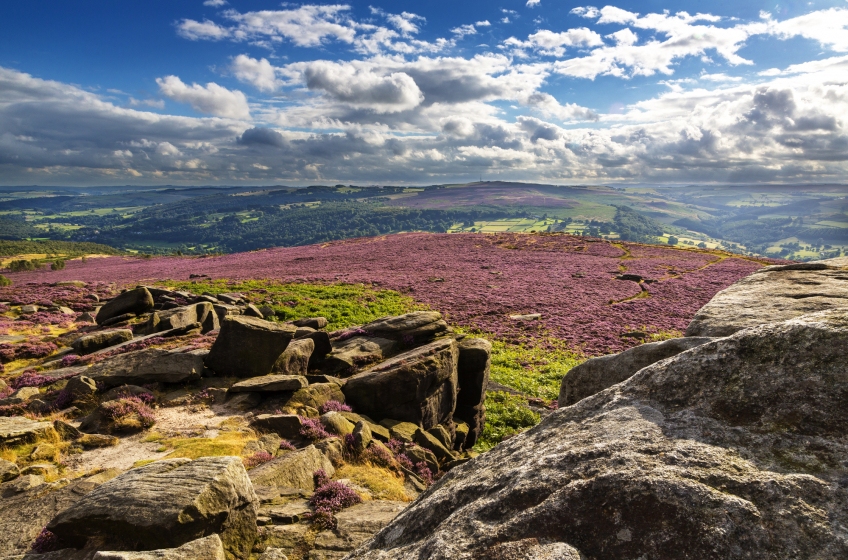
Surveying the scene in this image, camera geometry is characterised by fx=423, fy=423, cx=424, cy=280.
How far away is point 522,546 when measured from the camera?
3.80 meters

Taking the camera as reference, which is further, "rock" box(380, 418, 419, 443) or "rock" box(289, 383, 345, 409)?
"rock" box(289, 383, 345, 409)

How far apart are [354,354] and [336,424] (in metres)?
6.70

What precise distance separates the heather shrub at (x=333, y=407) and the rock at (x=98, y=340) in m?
15.3

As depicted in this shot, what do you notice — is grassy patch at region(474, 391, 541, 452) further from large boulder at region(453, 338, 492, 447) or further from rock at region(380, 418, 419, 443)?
rock at region(380, 418, 419, 443)

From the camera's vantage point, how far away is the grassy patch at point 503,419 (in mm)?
20566

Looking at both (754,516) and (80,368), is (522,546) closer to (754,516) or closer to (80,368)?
(754,516)

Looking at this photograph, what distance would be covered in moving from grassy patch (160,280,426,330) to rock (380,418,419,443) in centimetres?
1793

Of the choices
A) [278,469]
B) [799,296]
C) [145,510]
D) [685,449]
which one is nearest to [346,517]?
[278,469]

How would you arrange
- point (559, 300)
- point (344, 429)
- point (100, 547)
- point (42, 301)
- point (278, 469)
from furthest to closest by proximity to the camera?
point (559, 300) < point (42, 301) < point (344, 429) < point (278, 469) < point (100, 547)

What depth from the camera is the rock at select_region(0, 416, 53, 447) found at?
12.5 metres

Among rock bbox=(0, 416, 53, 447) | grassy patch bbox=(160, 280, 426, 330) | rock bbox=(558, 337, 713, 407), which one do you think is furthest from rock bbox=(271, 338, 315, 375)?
grassy patch bbox=(160, 280, 426, 330)

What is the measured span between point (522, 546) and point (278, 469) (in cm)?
934

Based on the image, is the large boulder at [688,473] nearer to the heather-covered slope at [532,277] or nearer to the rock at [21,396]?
the rock at [21,396]

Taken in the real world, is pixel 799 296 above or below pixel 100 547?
above
